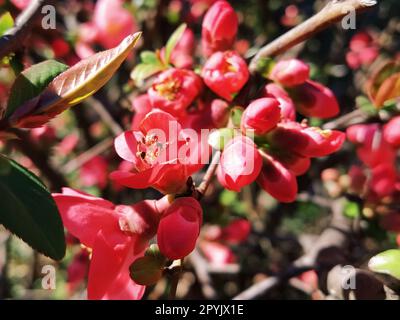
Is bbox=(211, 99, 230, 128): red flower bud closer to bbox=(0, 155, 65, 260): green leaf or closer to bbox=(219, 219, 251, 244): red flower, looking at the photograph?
bbox=(0, 155, 65, 260): green leaf

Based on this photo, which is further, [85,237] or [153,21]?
[153,21]

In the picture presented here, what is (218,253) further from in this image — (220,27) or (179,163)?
(179,163)

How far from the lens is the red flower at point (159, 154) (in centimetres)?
65

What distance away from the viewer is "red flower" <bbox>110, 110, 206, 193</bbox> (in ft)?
2.12

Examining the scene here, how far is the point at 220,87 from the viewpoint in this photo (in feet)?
2.64

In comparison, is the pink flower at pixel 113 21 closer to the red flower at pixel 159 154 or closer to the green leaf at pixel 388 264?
the red flower at pixel 159 154

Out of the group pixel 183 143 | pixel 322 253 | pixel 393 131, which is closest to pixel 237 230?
pixel 322 253

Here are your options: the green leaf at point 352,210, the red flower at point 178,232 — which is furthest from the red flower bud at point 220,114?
the green leaf at point 352,210

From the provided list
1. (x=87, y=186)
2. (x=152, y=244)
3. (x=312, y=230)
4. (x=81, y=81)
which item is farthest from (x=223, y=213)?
(x=312, y=230)

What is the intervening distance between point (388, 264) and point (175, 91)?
434 mm

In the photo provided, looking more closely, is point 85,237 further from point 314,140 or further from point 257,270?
point 257,270

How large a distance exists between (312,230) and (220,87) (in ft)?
6.75

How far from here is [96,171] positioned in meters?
1.94
